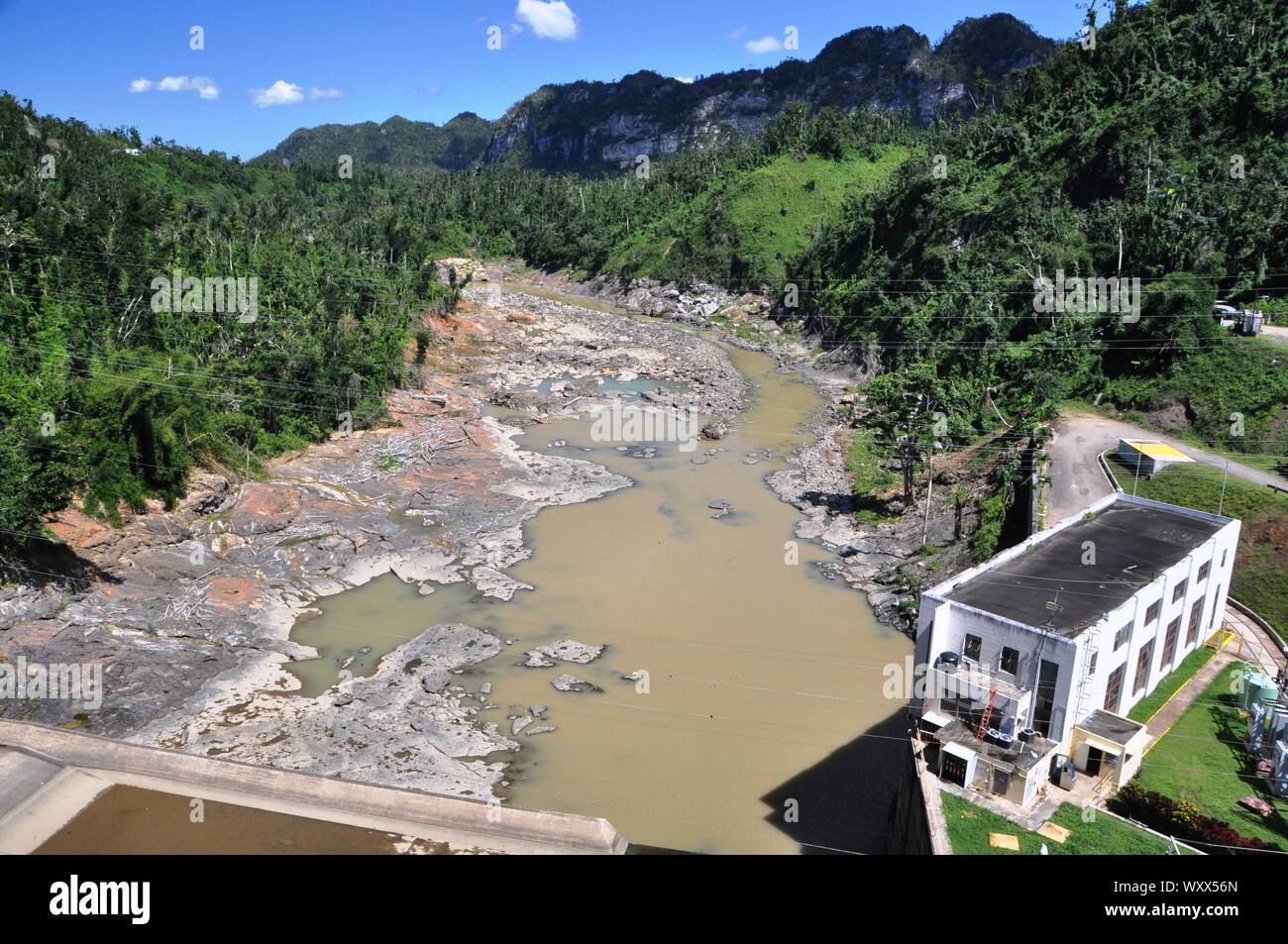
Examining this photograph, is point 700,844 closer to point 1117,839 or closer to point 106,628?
point 1117,839

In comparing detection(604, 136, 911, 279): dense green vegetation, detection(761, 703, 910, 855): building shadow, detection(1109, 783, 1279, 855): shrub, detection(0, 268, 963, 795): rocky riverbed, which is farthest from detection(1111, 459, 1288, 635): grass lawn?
detection(604, 136, 911, 279): dense green vegetation

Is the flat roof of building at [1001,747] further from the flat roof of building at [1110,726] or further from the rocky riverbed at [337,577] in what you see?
the rocky riverbed at [337,577]

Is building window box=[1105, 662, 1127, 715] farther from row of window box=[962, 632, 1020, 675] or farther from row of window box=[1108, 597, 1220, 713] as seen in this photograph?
row of window box=[962, 632, 1020, 675]

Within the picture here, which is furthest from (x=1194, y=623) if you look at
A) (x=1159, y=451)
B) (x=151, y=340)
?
(x=151, y=340)

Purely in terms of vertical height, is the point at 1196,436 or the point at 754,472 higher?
the point at 1196,436

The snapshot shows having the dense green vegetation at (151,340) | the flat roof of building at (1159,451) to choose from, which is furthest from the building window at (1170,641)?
the dense green vegetation at (151,340)

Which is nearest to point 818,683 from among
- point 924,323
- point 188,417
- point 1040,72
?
point 188,417
